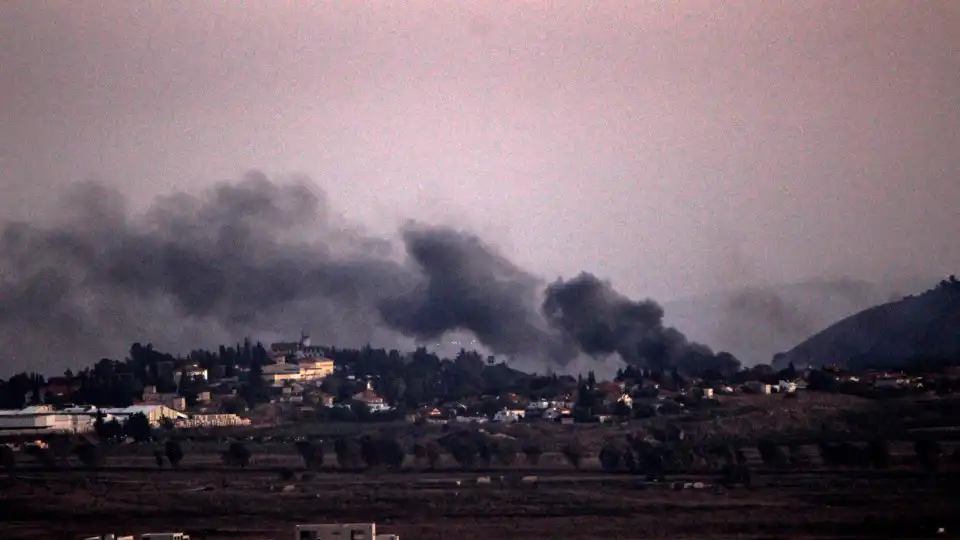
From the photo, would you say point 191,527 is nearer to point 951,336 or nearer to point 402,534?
point 402,534

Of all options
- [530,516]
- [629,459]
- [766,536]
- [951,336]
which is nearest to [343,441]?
[629,459]

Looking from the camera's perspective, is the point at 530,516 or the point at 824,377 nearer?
the point at 530,516

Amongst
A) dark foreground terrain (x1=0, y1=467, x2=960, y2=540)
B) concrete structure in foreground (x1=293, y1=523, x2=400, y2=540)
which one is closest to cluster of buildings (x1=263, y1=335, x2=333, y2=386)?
dark foreground terrain (x1=0, y1=467, x2=960, y2=540)

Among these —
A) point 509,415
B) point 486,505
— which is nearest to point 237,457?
point 486,505

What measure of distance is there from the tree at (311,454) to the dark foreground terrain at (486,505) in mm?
2348

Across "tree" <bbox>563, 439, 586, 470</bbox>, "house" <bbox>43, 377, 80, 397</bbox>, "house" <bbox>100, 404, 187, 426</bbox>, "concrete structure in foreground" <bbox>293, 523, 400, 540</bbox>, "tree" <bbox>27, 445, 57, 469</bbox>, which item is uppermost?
"house" <bbox>43, 377, 80, 397</bbox>

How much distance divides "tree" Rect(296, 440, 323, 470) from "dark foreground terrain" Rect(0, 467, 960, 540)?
235 centimetres

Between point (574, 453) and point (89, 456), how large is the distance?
16957 mm

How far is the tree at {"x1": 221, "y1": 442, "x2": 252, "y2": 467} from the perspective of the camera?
6794 centimetres

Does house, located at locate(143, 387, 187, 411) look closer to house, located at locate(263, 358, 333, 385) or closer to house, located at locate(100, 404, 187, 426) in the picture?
house, located at locate(100, 404, 187, 426)

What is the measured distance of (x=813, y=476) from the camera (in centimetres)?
6212

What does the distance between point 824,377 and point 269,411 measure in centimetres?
2274

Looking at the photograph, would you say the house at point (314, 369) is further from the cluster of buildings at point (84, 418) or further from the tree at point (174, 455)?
the tree at point (174, 455)

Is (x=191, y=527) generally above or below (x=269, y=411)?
below
